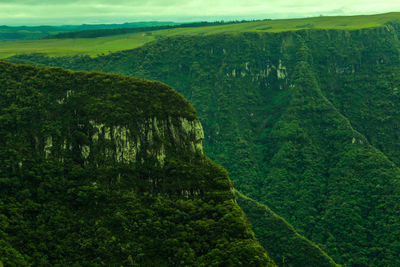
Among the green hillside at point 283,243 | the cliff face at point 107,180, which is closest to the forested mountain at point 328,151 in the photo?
the green hillside at point 283,243

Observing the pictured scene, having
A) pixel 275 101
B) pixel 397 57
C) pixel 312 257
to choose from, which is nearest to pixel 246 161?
pixel 275 101

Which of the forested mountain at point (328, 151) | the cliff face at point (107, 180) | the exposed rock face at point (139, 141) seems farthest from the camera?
the forested mountain at point (328, 151)

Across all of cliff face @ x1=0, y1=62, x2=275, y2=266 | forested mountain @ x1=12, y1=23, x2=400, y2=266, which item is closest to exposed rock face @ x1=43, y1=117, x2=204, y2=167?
cliff face @ x1=0, y1=62, x2=275, y2=266

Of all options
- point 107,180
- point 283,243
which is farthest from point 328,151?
point 107,180

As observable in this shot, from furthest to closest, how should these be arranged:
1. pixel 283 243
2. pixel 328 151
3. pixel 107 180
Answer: pixel 328 151, pixel 283 243, pixel 107 180

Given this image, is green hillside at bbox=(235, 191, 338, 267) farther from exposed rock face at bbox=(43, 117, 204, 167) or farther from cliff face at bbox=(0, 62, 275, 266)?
exposed rock face at bbox=(43, 117, 204, 167)

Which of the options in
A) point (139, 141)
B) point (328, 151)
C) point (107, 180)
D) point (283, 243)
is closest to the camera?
point (107, 180)

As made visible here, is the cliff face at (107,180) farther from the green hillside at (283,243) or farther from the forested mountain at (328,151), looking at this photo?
the forested mountain at (328,151)

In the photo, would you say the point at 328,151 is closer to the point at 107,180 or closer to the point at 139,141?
the point at 139,141
